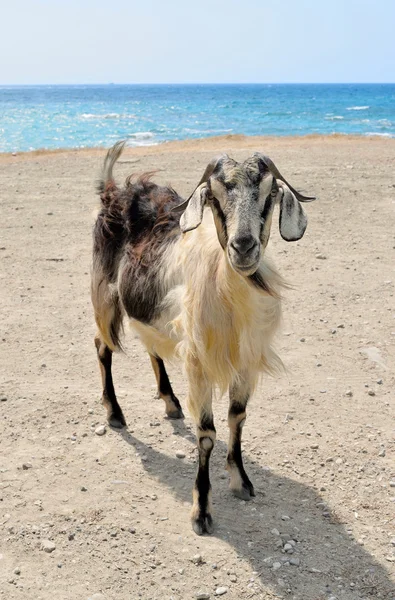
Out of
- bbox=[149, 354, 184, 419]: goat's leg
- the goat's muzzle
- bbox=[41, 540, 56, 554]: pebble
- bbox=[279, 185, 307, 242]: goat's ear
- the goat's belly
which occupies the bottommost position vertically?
bbox=[41, 540, 56, 554]: pebble

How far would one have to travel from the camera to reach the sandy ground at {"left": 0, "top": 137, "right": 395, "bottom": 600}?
341 cm

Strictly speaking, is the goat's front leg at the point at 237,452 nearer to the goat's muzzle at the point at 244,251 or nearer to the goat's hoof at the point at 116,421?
the goat's hoof at the point at 116,421

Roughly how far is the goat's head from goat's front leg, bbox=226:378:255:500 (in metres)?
1.10

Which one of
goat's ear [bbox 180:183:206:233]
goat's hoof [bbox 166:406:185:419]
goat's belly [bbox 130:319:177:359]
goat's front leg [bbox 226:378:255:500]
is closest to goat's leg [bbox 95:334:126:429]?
goat's hoof [bbox 166:406:185:419]

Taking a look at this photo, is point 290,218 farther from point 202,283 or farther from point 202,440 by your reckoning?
point 202,440

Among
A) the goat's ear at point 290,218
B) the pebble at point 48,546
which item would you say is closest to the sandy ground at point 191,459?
the pebble at point 48,546

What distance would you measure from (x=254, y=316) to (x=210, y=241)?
480mm

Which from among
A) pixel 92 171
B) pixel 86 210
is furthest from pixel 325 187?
pixel 92 171

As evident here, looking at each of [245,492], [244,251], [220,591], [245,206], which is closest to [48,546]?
[220,591]

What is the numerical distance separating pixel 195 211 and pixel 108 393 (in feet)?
6.80

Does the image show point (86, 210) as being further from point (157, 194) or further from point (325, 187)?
point (157, 194)

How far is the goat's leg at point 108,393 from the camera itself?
15.9ft

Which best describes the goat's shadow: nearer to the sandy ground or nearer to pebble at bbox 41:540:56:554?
the sandy ground

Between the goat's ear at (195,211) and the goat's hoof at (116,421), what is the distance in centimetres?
200
